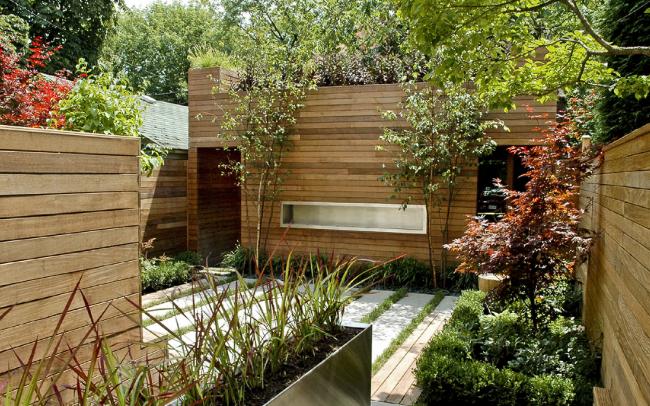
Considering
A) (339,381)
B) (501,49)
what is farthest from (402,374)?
(501,49)

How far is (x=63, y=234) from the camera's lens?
9.11 feet

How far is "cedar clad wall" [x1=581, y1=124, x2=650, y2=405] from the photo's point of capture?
2170mm

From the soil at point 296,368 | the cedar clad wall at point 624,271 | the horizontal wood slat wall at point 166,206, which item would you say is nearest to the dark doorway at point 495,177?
the cedar clad wall at point 624,271

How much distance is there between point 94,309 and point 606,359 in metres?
3.11

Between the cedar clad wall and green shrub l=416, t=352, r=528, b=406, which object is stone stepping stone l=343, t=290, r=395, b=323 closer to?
green shrub l=416, t=352, r=528, b=406

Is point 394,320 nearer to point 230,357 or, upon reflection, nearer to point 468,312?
point 468,312

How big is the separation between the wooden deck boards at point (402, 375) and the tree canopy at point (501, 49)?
2.39m

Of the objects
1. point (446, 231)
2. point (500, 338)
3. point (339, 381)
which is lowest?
point (500, 338)

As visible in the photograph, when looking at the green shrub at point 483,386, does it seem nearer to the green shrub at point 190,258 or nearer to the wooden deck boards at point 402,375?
the wooden deck boards at point 402,375

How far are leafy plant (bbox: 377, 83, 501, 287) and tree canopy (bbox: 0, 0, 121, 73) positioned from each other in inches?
490

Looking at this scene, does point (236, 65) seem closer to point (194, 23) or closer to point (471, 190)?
point (471, 190)

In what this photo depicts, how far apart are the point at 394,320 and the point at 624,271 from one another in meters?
3.43

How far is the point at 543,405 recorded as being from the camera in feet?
10.7

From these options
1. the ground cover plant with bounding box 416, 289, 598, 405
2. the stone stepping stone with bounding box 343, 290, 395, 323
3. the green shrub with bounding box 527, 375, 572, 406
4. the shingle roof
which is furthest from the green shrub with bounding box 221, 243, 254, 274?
the green shrub with bounding box 527, 375, 572, 406
